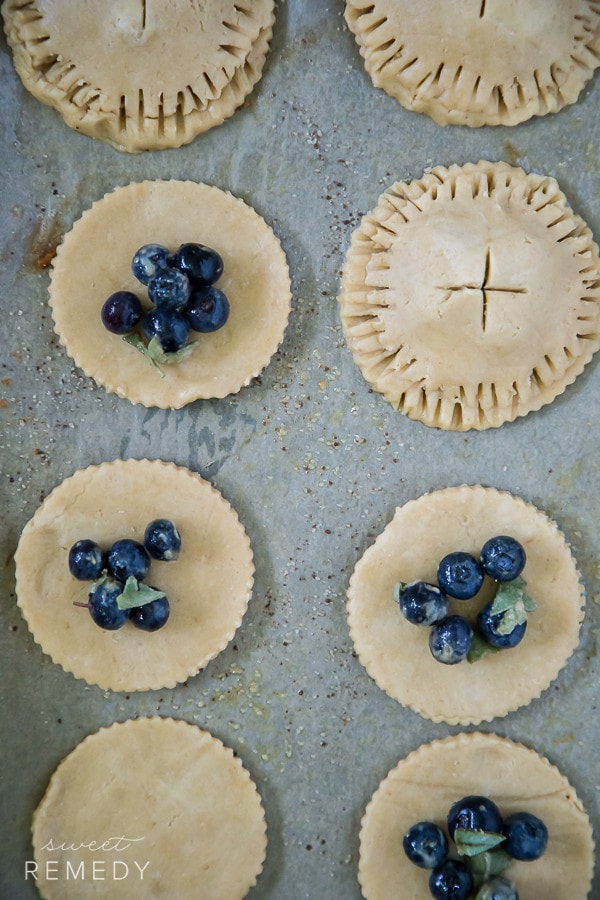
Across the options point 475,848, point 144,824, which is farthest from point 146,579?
point 475,848

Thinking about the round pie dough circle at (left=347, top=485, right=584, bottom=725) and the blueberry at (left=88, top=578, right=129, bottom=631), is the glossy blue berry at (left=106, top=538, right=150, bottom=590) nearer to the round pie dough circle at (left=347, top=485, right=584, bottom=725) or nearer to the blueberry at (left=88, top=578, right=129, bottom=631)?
the blueberry at (left=88, top=578, right=129, bottom=631)

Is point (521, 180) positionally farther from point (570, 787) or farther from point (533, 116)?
point (570, 787)

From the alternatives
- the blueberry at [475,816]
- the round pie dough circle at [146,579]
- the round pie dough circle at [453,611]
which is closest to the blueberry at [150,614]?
the round pie dough circle at [146,579]

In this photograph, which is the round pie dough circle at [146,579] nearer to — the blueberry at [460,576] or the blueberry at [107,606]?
the blueberry at [107,606]

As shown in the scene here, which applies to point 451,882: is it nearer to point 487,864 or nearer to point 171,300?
point 487,864

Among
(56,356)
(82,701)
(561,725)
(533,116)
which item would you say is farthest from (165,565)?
(533,116)

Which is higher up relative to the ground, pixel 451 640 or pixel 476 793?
pixel 451 640
